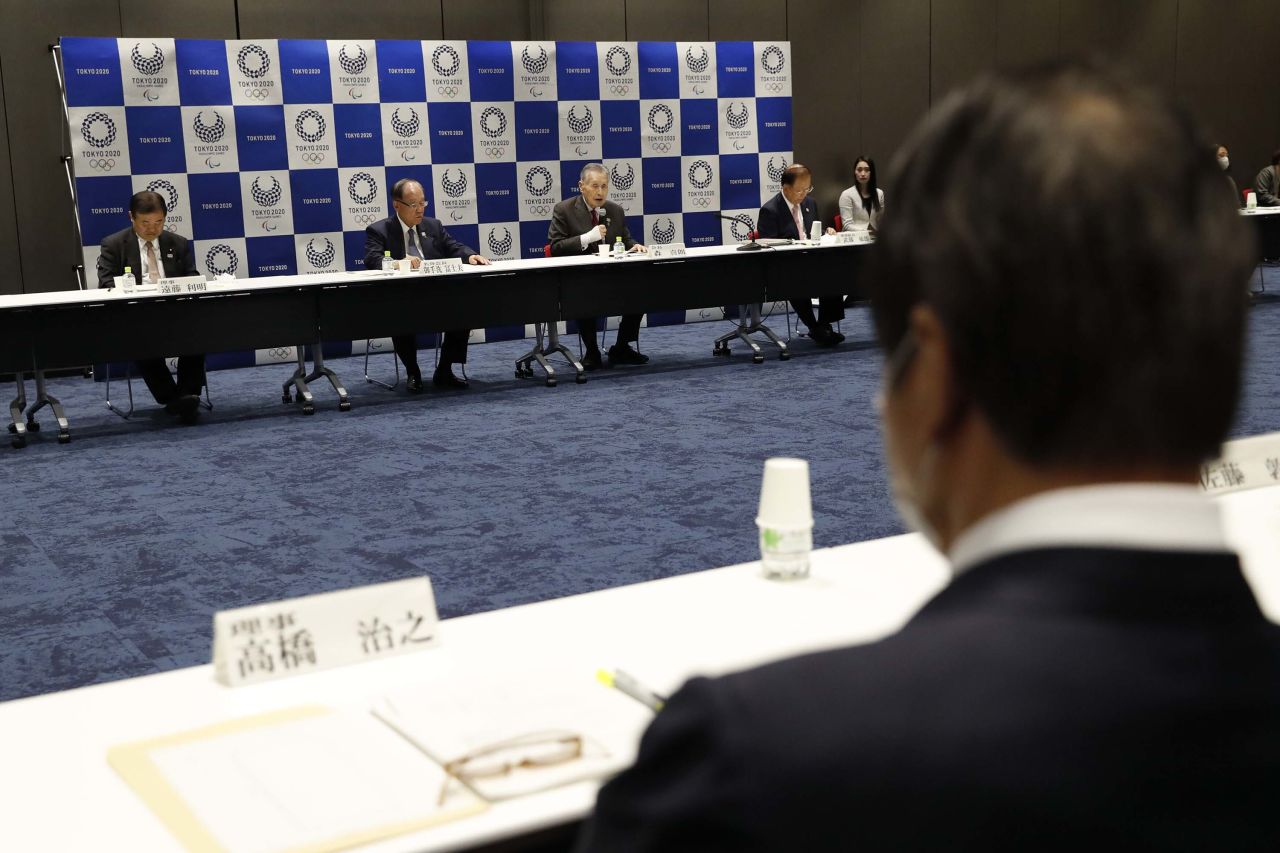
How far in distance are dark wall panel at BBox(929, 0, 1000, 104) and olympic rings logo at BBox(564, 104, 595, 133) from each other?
326 centimetres

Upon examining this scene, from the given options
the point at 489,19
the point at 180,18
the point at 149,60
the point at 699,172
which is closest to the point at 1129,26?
the point at 699,172

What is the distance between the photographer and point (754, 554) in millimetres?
3941

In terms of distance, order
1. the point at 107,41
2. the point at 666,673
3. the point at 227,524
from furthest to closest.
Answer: the point at 107,41 → the point at 227,524 → the point at 666,673

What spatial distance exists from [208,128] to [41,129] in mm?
966

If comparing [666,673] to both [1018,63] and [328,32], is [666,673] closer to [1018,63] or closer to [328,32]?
[1018,63]

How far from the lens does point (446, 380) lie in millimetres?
7324

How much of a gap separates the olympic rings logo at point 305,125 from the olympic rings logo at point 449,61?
2.86ft

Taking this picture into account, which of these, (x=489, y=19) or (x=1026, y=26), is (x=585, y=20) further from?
(x=1026, y=26)

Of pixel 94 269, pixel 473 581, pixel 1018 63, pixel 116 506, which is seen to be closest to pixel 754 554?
pixel 473 581

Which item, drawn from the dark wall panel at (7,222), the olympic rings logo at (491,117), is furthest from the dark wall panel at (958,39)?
the dark wall panel at (7,222)

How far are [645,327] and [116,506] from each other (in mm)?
5317

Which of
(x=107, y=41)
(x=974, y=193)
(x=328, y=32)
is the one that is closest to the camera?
(x=974, y=193)

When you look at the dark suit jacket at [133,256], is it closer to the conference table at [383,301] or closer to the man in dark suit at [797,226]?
the conference table at [383,301]

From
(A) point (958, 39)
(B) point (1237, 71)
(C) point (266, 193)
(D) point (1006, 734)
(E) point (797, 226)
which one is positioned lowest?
(E) point (797, 226)
